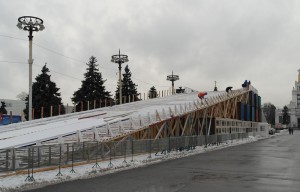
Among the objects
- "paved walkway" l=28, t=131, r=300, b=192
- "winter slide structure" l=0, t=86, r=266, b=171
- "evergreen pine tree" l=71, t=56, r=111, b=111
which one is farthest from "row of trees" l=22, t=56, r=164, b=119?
"paved walkway" l=28, t=131, r=300, b=192

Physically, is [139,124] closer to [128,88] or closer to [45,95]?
[45,95]

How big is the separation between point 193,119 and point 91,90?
39394 mm

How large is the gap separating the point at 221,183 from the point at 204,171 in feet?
13.0

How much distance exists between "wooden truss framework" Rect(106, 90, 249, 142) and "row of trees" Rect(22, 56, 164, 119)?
17674 millimetres

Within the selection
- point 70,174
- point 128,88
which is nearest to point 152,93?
point 128,88

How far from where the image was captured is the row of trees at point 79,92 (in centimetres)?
6294

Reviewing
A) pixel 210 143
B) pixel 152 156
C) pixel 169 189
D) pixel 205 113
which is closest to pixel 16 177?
pixel 169 189

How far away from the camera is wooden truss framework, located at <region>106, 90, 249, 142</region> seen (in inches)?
1186

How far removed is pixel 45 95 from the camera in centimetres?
6331

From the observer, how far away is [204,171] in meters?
18.4

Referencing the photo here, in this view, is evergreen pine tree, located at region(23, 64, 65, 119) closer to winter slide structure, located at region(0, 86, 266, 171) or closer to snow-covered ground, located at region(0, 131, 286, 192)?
winter slide structure, located at region(0, 86, 266, 171)

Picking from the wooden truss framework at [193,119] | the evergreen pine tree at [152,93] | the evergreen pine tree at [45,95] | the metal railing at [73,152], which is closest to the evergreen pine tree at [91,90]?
the evergreen pine tree at [45,95]

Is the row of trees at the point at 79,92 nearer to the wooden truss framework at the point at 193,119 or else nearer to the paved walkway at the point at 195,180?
the wooden truss framework at the point at 193,119

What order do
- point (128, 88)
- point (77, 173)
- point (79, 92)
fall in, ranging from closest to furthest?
point (77, 173), point (79, 92), point (128, 88)
